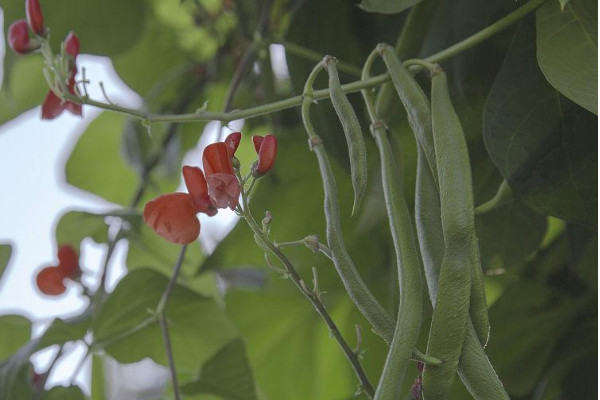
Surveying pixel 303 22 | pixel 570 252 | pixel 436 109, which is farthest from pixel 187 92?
pixel 436 109

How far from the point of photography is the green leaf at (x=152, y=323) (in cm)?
52

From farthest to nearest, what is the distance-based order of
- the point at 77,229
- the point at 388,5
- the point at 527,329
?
the point at 77,229 → the point at 527,329 → the point at 388,5

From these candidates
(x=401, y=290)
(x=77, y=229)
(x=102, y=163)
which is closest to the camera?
(x=401, y=290)

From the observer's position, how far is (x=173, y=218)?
328mm

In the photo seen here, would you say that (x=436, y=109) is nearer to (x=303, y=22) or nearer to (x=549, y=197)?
(x=549, y=197)

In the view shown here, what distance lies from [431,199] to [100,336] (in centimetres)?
30

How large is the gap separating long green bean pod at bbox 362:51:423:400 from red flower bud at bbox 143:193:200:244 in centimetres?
8

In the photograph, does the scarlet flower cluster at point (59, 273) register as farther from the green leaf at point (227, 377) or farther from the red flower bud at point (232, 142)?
the red flower bud at point (232, 142)

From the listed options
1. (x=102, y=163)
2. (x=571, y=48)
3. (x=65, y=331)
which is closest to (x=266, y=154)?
(x=571, y=48)

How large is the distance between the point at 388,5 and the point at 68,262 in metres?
0.29

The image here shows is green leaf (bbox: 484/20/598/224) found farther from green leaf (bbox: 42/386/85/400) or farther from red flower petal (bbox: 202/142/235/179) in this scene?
green leaf (bbox: 42/386/85/400)

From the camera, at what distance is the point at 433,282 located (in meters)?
0.27

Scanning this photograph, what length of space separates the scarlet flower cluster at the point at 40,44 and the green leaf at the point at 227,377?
17 cm

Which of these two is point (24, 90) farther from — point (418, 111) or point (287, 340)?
point (418, 111)
